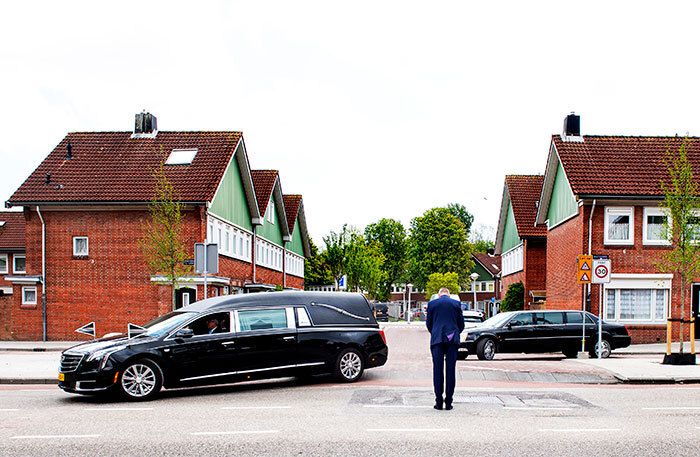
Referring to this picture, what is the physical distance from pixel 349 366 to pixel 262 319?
199cm

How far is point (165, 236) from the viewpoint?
104ft

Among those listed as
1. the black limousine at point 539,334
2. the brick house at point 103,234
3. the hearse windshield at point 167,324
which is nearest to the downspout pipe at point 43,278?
the brick house at point 103,234

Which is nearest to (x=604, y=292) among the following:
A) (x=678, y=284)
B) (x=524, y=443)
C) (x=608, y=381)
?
(x=678, y=284)

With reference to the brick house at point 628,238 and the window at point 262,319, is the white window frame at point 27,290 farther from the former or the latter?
the window at point 262,319

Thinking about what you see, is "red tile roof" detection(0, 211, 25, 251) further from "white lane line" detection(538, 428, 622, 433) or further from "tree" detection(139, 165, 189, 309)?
"white lane line" detection(538, 428, 622, 433)

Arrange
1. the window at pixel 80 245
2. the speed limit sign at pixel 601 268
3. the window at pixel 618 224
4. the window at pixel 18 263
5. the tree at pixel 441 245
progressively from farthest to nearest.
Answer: the tree at pixel 441 245
the window at pixel 18 263
the window at pixel 80 245
the window at pixel 618 224
the speed limit sign at pixel 601 268

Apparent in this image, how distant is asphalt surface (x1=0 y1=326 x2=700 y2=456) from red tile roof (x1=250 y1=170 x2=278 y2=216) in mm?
31788

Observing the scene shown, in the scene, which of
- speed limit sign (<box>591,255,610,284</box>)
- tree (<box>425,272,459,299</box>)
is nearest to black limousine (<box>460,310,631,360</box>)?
speed limit sign (<box>591,255,610,284</box>)

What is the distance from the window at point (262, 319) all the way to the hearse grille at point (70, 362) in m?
2.83

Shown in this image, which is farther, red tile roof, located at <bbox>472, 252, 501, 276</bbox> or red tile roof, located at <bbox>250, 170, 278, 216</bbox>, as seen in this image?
red tile roof, located at <bbox>472, 252, 501, 276</bbox>

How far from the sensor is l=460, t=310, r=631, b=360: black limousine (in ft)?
80.8

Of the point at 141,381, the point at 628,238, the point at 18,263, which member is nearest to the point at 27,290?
the point at 141,381

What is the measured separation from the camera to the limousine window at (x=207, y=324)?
1491cm

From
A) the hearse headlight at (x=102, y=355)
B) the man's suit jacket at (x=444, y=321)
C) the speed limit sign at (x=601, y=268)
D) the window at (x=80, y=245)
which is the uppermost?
the window at (x=80, y=245)
